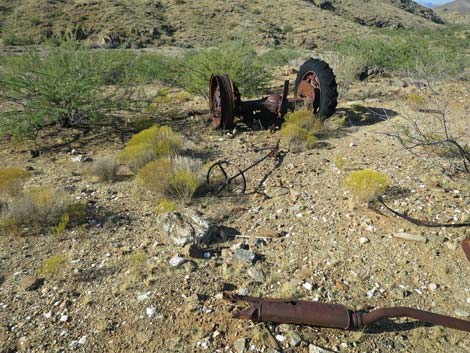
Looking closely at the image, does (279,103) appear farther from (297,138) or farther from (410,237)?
(410,237)

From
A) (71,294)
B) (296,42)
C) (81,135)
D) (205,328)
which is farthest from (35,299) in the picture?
(296,42)

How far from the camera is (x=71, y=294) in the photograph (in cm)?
337

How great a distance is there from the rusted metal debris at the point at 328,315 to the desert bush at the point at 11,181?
3.90 metres

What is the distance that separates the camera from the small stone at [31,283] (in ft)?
11.2

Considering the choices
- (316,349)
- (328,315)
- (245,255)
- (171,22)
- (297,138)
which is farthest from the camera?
(171,22)

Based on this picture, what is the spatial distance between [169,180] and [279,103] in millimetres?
3574

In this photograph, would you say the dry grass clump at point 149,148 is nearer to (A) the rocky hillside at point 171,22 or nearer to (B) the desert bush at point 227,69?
(B) the desert bush at point 227,69

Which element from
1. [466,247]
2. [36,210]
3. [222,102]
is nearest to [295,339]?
[466,247]

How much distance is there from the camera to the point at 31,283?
3451mm

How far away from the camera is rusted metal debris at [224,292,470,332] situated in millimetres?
2941

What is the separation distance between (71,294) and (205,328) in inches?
54.1

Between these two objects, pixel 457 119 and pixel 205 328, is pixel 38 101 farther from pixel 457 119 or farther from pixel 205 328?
pixel 457 119

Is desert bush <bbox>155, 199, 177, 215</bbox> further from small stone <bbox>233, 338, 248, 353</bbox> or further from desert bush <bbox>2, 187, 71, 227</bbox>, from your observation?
small stone <bbox>233, 338, 248, 353</bbox>

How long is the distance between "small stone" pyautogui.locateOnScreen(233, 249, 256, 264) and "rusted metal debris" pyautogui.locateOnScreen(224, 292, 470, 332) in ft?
2.63
